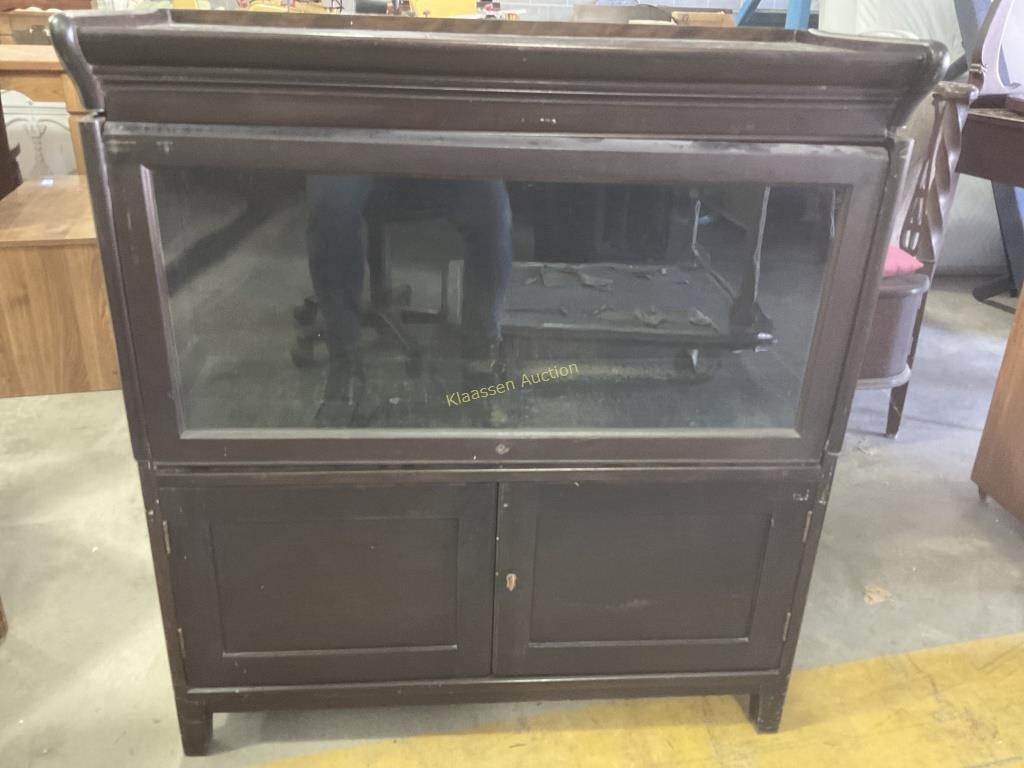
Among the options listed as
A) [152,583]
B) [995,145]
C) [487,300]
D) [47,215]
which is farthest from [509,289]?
[47,215]

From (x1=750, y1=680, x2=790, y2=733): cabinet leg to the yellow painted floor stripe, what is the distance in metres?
0.02

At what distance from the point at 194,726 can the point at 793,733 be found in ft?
2.84

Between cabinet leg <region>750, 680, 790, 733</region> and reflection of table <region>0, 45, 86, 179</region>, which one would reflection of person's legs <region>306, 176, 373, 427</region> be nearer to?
cabinet leg <region>750, 680, 790, 733</region>

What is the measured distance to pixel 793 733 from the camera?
50.4 inches

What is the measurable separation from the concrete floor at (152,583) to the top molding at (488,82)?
2.87 ft

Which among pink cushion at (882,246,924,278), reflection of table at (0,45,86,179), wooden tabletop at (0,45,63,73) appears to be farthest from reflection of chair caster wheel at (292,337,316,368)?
wooden tabletop at (0,45,63,73)

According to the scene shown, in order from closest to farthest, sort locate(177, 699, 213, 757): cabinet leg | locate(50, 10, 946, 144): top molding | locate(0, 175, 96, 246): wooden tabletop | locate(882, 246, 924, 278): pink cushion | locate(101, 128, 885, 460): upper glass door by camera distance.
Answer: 1. locate(50, 10, 946, 144): top molding
2. locate(101, 128, 885, 460): upper glass door
3. locate(177, 699, 213, 757): cabinet leg
4. locate(882, 246, 924, 278): pink cushion
5. locate(0, 175, 96, 246): wooden tabletop

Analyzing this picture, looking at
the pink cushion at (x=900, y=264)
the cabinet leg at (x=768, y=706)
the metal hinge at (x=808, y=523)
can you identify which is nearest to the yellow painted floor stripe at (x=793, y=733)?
the cabinet leg at (x=768, y=706)

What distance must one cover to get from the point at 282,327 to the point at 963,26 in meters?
2.78

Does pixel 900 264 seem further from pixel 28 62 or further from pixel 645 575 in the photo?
pixel 28 62

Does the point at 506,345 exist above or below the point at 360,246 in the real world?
below

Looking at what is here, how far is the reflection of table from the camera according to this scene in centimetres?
264

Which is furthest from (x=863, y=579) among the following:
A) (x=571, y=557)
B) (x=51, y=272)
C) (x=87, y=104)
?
(x=51, y=272)

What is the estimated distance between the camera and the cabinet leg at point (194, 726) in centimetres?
116
